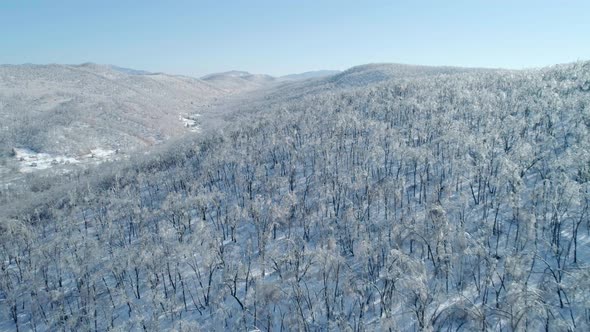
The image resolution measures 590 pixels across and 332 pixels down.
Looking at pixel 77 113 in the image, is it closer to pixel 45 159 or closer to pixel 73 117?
pixel 73 117

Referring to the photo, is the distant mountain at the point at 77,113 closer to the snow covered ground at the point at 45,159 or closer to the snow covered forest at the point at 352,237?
the snow covered ground at the point at 45,159

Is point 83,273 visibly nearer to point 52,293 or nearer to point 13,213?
point 52,293

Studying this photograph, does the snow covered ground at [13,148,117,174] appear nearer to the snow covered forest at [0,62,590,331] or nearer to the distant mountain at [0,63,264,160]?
the distant mountain at [0,63,264,160]

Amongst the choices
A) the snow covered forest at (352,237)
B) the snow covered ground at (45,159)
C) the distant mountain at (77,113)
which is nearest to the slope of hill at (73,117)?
the distant mountain at (77,113)

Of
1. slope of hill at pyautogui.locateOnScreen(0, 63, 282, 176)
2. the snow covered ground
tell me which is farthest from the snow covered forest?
slope of hill at pyautogui.locateOnScreen(0, 63, 282, 176)

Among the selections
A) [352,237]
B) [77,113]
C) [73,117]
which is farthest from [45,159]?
[352,237]

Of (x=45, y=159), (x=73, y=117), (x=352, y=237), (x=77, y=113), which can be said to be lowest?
(x=45, y=159)

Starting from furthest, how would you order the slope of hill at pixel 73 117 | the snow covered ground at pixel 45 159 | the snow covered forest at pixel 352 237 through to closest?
the slope of hill at pixel 73 117 < the snow covered ground at pixel 45 159 < the snow covered forest at pixel 352 237

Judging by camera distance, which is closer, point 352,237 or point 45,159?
point 352,237
